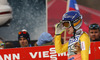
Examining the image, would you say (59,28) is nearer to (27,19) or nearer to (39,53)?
(39,53)

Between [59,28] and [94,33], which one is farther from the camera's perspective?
[94,33]

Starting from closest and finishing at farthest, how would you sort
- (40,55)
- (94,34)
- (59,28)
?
(59,28)
(40,55)
(94,34)

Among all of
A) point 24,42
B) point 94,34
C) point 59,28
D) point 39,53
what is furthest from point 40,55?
point 59,28

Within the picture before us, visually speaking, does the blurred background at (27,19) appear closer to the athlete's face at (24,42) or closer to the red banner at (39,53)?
the athlete's face at (24,42)

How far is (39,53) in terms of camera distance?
6547mm

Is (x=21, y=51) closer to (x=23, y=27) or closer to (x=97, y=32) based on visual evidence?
(x=97, y=32)

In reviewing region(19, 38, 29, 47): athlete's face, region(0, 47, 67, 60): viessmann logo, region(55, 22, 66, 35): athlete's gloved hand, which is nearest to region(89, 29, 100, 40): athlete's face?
region(0, 47, 67, 60): viessmann logo

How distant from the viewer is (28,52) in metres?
6.48

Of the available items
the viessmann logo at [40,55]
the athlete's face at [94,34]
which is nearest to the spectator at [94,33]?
the athlete's face at [94,34]

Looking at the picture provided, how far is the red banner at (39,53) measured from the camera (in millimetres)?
6410

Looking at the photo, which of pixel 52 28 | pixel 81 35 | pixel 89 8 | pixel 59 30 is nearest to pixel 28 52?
pixel 59 30

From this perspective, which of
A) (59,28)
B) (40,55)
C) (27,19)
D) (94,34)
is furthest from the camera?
(27,19)

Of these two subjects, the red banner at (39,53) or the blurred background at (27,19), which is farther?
the blurred background at (27,19)

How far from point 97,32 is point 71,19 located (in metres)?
2.73
